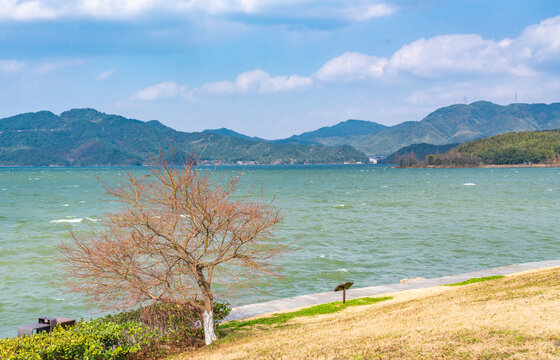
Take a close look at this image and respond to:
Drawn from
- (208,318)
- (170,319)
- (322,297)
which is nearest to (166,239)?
A: (170,319)

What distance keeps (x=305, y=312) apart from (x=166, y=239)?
709 cm

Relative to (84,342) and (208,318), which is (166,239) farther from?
(84,342)

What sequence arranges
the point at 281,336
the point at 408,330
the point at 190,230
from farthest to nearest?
the point at 190,230
the point at 281,336
the point at 408,330

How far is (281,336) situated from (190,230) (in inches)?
176

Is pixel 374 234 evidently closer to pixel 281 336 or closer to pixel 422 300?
pixel 422 300

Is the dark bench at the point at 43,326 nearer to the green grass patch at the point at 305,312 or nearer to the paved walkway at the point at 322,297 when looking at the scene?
the green grass patch at the point at 305,312

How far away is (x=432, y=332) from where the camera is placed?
12602mm

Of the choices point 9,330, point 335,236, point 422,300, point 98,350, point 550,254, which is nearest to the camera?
point 98,350

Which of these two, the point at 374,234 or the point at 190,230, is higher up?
the point at 190,230

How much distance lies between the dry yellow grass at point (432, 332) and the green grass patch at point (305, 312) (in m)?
0.96

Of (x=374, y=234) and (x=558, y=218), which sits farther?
(x=558, y=218)

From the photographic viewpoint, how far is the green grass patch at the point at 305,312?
19.0 m

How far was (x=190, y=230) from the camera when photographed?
54.3 feet

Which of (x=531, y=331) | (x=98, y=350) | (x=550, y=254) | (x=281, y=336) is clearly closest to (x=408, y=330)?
(x=531, y=331)
